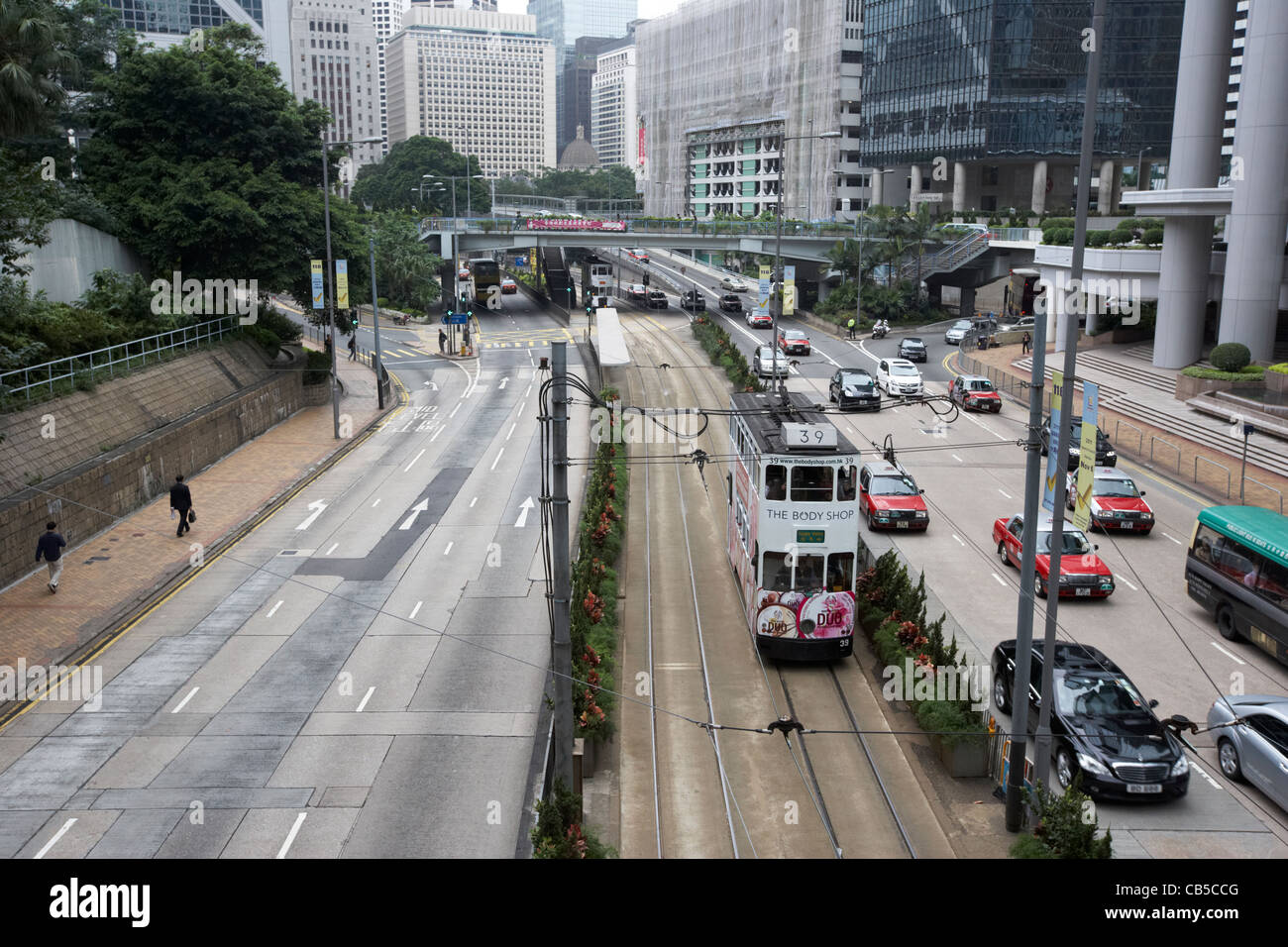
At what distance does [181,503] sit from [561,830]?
2014 cm

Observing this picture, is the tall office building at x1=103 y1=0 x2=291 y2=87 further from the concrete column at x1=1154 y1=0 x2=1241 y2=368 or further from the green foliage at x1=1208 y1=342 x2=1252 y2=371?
the green foliage at x1=1208 y1=342 x2=1252 y2=371

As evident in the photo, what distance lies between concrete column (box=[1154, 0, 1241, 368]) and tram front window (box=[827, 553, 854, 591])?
120 ft

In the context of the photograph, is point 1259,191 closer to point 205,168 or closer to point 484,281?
point 205,168

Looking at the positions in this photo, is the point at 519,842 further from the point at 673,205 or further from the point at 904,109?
the point at 673,205

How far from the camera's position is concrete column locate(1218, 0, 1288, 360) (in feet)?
145

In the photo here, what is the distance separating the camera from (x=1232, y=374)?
44.8m

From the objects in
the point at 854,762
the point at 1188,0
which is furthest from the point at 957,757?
the point at 1188,0

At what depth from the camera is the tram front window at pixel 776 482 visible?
21078 mm

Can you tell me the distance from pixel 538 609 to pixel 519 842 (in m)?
10.4

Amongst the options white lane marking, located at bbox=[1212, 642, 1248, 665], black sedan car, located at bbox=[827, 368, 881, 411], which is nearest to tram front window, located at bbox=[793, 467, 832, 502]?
white lane marking, located at bbox=[1212, 642, 1248, 665]

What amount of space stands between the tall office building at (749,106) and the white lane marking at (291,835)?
9541 cm

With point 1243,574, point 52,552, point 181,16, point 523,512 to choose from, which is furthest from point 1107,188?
point 181,16

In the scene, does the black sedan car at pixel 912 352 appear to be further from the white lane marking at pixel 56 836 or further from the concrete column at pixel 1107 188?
the white lane marking at pixel 56 836

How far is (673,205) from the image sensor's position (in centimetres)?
16238
